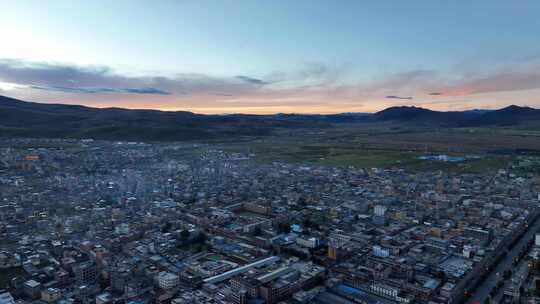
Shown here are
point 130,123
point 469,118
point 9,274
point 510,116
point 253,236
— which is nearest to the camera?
point 9,274

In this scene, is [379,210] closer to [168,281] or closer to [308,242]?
[308,242]

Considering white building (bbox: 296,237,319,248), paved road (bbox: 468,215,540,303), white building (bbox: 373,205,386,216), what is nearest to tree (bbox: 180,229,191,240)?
white building (bbox: 296,237,319,248)

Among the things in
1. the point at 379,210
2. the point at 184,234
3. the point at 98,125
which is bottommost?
the point at 184,234

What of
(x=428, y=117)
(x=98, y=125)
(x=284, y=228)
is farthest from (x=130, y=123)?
(x=428, y=117)

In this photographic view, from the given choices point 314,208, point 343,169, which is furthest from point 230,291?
point 343,169

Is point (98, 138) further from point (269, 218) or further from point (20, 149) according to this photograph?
point (269, 218)

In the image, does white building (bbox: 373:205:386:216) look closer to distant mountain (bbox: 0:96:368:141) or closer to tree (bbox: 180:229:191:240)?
tree (bbox: 180:229:191:240)

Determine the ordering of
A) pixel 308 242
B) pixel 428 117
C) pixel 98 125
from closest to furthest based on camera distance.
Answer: pixel 308 242 → pixel 98 125 → pixel 428 117
